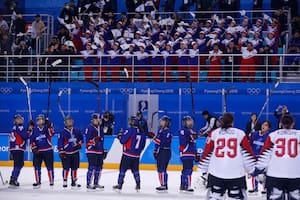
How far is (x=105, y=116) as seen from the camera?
22.1 metres

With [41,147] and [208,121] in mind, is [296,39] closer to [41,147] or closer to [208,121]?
[208,121]

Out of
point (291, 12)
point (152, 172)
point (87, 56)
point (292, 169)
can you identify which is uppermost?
point (291, 12)

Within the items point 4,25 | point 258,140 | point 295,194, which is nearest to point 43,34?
point 4,25

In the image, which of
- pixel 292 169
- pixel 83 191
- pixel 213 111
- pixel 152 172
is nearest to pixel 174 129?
pixel 213 111

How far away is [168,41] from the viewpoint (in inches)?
955

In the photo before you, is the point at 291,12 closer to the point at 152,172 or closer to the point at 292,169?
the point at 152,172

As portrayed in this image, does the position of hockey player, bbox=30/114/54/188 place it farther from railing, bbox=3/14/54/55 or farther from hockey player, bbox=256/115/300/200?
railing, bbox=3/14/54/55

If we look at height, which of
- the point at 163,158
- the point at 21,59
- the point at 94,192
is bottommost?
the point at 94,192

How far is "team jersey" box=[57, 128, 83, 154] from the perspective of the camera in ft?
51.6

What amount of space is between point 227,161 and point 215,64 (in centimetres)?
1289

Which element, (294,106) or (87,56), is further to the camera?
(87,56)

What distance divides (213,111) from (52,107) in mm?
5542

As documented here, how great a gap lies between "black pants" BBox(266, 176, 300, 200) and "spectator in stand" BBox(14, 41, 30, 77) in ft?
52.1

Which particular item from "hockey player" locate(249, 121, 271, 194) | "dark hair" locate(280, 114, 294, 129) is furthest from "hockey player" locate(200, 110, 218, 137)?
"dark hair" locate(280, 114, 294, 129)
